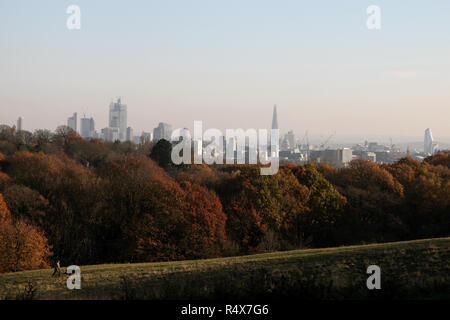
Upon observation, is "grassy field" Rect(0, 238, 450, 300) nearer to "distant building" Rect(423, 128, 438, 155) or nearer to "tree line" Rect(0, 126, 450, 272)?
"tree line" Rect(0, 126, 450, 272)

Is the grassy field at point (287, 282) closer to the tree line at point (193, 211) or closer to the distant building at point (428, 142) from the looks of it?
the tree line at point (193, 211)

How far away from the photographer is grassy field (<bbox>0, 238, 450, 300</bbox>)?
13.9 m

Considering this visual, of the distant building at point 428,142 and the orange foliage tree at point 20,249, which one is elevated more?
the distant building at point 428,142

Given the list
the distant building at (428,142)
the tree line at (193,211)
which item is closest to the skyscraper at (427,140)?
the distant building at (428,142)

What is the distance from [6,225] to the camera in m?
45.0

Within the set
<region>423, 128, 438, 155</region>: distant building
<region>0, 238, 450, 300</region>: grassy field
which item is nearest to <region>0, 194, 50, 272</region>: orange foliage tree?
<region>0, 238, 450, 300</region>: grassy field

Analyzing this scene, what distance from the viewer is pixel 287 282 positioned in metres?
14.4

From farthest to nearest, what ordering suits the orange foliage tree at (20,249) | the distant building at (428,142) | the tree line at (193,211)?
the distant building at (428,142) < the tree line at (193,211) < the orange foliage tree at (20,249)

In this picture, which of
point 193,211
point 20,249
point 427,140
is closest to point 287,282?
point 20,249

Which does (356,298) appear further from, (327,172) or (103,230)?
(327,172)

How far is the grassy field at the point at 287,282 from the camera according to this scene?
1385 centimetres

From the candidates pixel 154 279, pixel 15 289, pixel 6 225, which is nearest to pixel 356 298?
pixel 154 279

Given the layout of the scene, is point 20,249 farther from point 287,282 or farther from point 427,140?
point 427,140

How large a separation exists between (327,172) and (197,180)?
2362 centimetres
